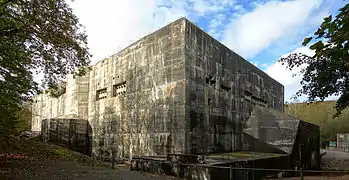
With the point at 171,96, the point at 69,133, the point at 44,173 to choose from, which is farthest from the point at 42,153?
the point at 171,96

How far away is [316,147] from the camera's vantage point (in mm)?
17422

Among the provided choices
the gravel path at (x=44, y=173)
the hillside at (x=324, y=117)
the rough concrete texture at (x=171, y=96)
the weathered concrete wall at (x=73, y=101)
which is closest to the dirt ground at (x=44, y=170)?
the gravel path at (x=44, y=173)

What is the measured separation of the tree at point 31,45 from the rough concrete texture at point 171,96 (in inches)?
203

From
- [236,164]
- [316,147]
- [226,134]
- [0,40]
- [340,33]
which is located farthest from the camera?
[316,147]

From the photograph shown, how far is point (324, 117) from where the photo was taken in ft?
157

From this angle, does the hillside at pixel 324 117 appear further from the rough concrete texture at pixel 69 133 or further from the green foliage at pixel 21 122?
the green foliage at pixel 21 122

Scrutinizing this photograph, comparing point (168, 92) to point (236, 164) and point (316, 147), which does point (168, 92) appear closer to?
point (236, 164)

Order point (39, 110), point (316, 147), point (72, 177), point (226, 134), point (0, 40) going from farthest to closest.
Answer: point (39, 110), point (316, 147), point (226, 134), point (72, 177), point (0, 40)

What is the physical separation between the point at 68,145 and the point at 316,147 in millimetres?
16166

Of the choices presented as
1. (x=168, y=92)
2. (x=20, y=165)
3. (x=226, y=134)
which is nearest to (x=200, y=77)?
(x=168, y=92)

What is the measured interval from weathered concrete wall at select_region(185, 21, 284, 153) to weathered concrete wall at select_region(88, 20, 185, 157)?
0.59 metres

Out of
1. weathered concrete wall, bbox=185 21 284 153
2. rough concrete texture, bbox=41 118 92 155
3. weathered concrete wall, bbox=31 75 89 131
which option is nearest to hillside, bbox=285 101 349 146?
weathered concrete wall, bbox=185 21 284 153

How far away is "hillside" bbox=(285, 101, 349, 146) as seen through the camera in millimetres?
Answer: 44375

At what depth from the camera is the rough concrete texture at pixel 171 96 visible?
41.1 ft
